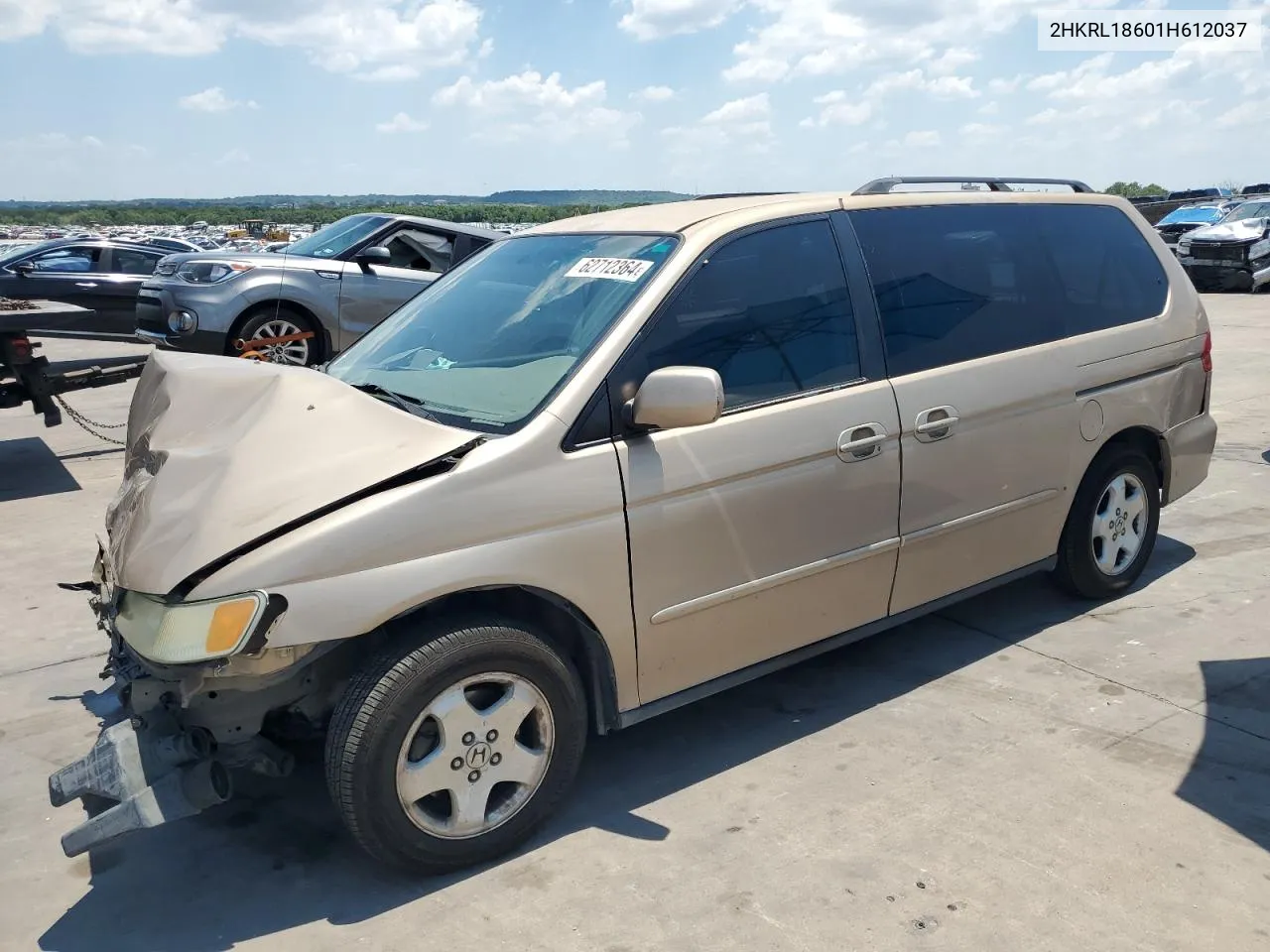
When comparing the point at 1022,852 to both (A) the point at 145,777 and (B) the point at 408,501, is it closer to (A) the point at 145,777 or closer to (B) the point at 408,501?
(B) the point at 408,501

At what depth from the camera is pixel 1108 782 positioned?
3453 millimetres

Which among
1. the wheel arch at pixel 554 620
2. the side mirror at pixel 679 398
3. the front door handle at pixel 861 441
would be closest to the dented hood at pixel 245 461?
the wheel arch at pixel 554 620

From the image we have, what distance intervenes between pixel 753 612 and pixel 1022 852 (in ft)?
3.53

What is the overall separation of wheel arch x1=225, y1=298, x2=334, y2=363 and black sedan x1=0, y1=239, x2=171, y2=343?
13.4 ft

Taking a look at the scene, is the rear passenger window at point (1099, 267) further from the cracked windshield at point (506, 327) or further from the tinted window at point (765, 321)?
the cracked windshield at point (506, 327)

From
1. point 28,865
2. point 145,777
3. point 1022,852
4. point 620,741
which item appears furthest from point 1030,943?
point 28,865

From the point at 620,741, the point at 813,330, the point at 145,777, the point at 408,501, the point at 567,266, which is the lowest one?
the point at 620,741

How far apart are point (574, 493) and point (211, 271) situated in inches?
314

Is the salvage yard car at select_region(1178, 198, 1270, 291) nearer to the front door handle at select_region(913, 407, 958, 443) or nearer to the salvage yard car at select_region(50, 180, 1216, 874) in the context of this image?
the salvage yard car at select_region(50, 180, 1216, 874)

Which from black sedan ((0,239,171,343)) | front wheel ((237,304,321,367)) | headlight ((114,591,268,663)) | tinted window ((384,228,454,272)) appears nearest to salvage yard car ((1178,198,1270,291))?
tinted window ((384,228,454,272))

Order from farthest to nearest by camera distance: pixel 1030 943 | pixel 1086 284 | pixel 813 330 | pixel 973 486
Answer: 1. pixel 1086 284
2. pixel 973 486
3. pixel 813 330
4. pixel 1030 943

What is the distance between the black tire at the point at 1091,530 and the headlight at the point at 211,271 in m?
7.83

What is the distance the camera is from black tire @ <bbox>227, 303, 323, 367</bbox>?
9.87 meters

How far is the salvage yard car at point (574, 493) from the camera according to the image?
2.86m
